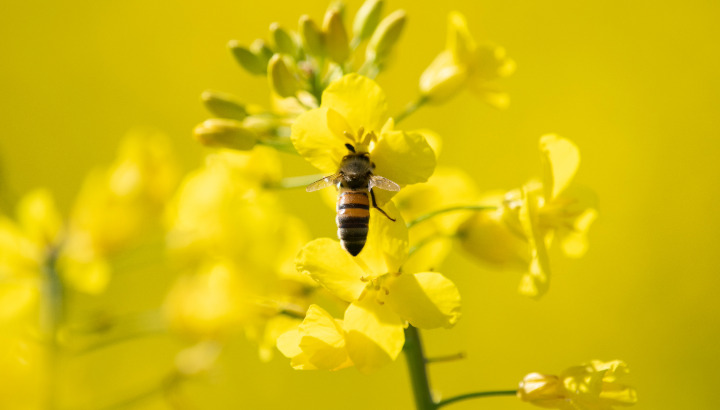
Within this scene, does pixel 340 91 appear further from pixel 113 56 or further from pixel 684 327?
pixel 113 56

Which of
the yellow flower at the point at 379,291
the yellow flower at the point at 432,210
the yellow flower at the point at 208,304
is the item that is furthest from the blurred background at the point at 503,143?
the yellow flower at the point at 379,291

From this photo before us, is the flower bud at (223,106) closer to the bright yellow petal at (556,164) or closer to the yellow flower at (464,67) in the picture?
the yellow flower at (464,67)

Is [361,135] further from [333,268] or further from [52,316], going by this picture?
[52,316]

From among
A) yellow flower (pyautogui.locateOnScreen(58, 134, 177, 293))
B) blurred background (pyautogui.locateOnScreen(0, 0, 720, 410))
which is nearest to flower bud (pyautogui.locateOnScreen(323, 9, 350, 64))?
yellow flower (pyautogui.locateOnScreen(58, 134, 177, 293))

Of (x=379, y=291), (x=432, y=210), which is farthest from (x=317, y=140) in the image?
(x=432, y=210)

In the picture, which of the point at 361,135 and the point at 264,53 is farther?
the point at 264,53

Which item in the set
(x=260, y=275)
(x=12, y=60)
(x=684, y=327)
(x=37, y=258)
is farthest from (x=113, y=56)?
(x=684, y=327)
